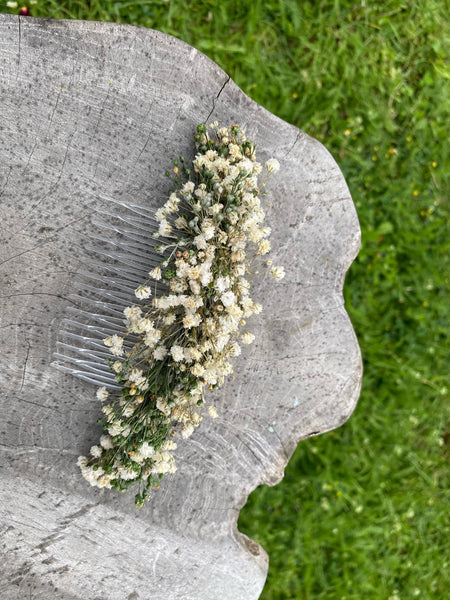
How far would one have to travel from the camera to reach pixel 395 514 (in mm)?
3379

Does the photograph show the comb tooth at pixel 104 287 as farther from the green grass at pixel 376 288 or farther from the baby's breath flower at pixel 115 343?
the green grass at pixel 376 288

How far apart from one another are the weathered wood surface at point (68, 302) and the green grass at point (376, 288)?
34.7 inches

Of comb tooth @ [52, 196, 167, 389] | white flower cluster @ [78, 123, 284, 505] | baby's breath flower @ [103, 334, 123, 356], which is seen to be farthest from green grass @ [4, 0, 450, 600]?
baby's breath flower @ [103, 334, 123, 356]

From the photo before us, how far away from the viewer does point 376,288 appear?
3.42 meters

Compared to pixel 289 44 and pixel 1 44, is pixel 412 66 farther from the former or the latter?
pixel 1 44

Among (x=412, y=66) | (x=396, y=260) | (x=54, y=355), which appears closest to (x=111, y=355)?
(x=54, y=355)

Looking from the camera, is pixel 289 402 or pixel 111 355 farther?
pixel 289 402

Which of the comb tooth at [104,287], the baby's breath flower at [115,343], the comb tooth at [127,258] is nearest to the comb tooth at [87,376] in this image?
the comb tooth at [104,287]

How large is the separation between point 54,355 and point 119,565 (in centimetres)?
102

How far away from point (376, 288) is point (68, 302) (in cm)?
212

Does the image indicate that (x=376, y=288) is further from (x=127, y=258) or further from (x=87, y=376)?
(x=87, y=376)

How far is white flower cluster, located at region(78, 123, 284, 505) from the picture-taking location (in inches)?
78.0

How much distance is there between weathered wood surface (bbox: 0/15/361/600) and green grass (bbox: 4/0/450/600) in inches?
34.7

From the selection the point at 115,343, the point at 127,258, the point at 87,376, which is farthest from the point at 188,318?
the point at 87,376
